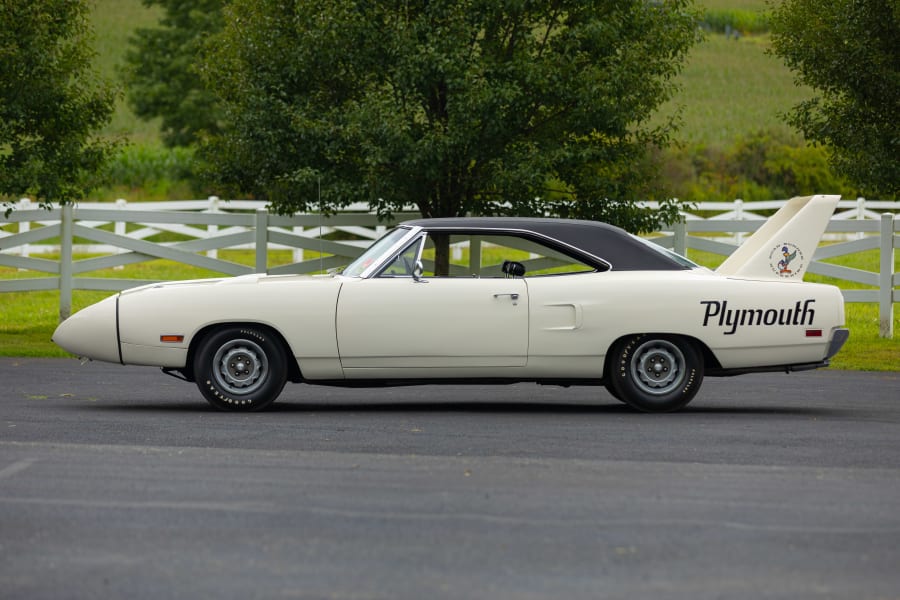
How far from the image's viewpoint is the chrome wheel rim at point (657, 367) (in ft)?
37.0

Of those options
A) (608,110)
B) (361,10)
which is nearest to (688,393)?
(608,110)

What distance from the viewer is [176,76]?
56688 mm

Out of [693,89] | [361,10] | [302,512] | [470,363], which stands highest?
[693,89]

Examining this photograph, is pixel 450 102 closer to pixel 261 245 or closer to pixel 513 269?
pixel 261 245

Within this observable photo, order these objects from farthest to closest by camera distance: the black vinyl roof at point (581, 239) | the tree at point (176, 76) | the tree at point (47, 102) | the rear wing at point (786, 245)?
1. the tree at point (176, 76)
2. the tree at point (47, 102)
3. the rear wing at point (786, 245)
4. the black vinyl roof at point (581, 239)

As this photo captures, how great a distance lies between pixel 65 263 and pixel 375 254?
1014cm

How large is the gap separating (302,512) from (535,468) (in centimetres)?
177

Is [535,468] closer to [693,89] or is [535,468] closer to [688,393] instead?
[688,393]

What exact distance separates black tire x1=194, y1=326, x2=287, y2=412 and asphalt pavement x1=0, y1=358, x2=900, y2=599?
274 mm

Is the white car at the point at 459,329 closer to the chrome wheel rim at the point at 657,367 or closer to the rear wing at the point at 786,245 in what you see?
the chrome wheel rim at the point at 657,367

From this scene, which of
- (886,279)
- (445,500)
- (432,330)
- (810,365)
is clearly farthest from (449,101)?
(445,500)

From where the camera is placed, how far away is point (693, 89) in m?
109

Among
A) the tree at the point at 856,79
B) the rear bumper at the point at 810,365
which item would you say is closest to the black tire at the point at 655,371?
the rear bumper at the point at 810,365

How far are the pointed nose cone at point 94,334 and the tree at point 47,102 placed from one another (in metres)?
7.44
